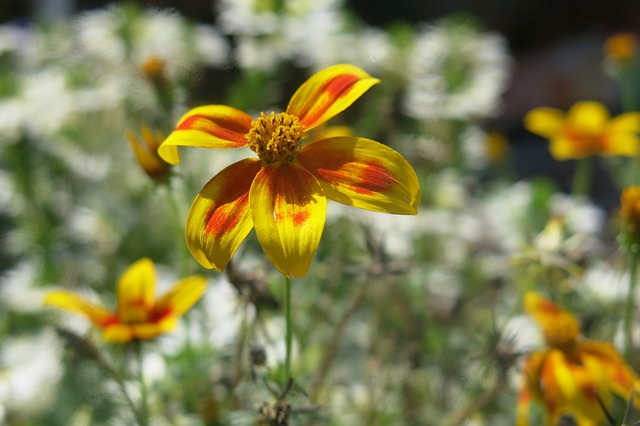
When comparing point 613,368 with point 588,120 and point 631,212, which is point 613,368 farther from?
point 588,120

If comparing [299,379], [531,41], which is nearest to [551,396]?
[299,379]

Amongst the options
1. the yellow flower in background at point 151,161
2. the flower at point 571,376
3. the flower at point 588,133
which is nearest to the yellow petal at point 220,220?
the yellow flower in background at point 151,161

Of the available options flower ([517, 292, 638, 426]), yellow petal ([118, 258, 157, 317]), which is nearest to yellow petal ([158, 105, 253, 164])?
yellow petal ([118, 258, 157, 317])

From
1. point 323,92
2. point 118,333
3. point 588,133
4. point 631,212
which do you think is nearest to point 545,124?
point 588,133

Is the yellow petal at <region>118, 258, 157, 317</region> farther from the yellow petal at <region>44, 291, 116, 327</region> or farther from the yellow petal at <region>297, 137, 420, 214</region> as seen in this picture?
the yellow petal at <region>297, 137, 420, 214</region>

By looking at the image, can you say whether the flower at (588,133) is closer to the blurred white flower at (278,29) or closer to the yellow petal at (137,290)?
the blurred white flower at (278,29)
